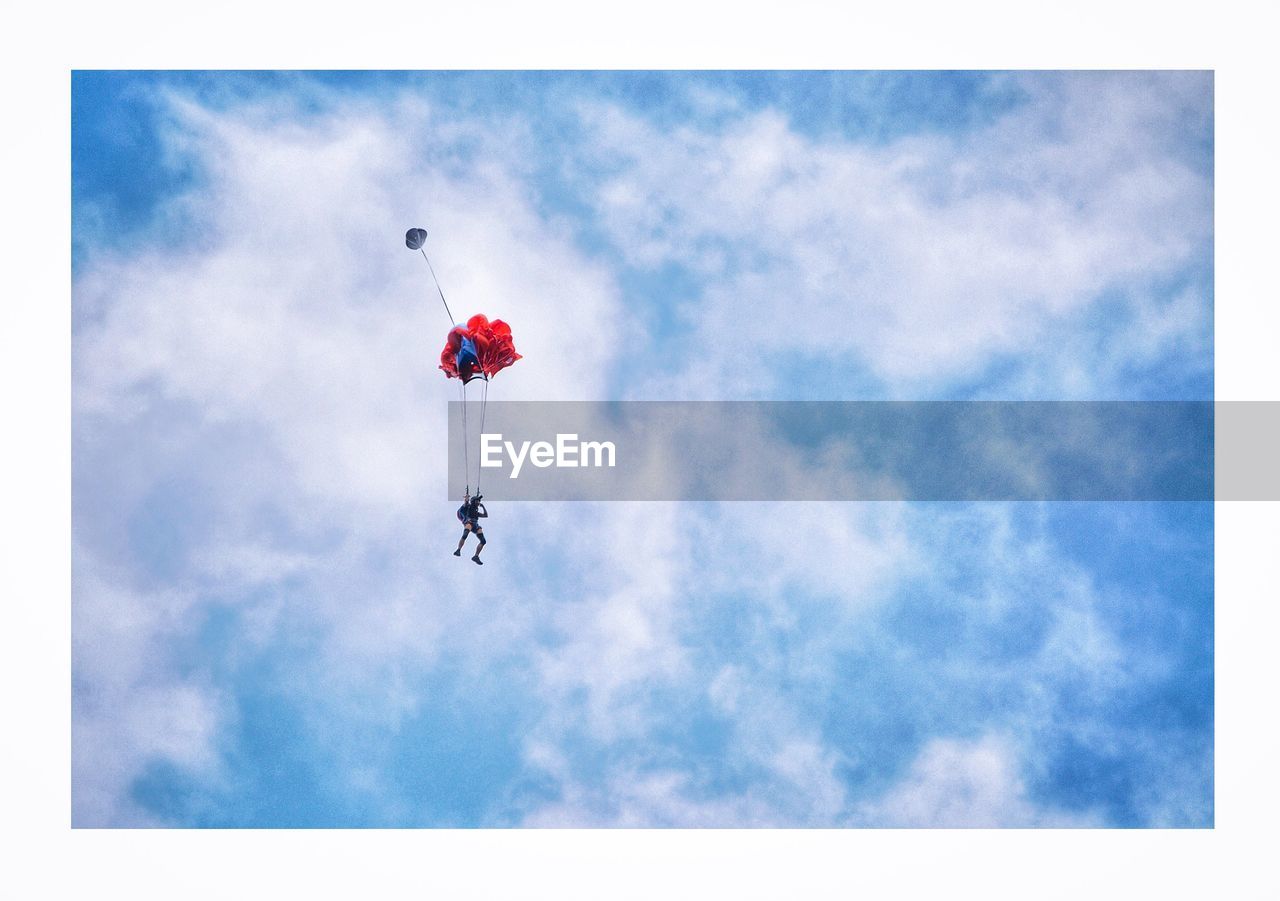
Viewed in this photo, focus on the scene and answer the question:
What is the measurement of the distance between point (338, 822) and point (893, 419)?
55.8ft

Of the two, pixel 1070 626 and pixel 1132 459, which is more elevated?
pixel 1132 459

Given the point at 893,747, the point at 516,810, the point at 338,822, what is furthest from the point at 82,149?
the point at 893,747

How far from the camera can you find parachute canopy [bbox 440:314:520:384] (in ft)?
65.9

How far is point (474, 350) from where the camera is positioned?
65.8 feet

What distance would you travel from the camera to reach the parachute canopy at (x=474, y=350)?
20.1 metres

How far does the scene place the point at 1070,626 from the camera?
79.0 ft

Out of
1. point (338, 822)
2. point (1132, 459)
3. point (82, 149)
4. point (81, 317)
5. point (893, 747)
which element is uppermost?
point (82, 149)
